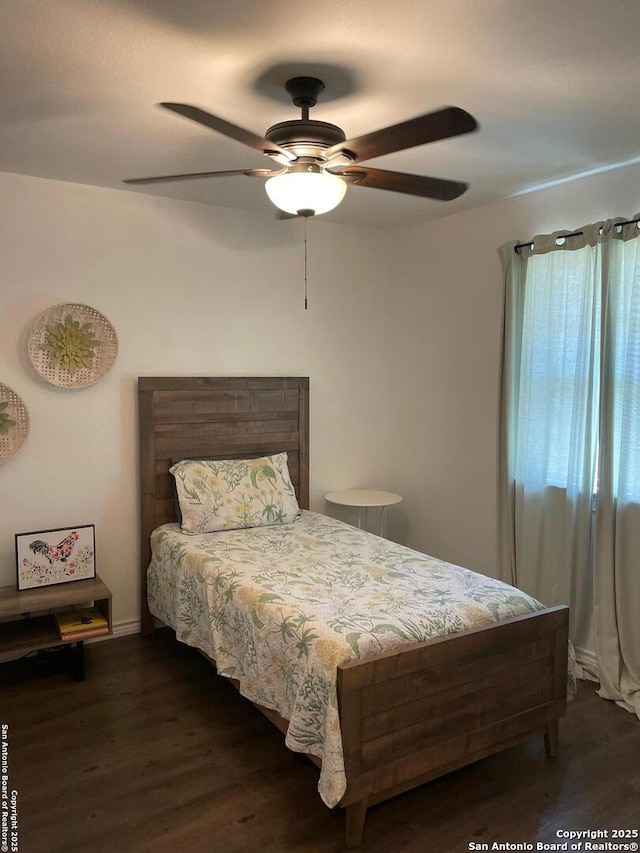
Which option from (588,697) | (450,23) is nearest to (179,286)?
(450,23)

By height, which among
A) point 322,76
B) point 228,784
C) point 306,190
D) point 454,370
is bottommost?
point 228,784

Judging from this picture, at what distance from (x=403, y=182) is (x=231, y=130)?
684 millimetres

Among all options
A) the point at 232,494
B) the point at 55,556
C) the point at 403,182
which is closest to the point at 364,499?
the point at 232,494

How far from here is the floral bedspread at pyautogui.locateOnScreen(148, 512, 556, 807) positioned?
2.15 metres

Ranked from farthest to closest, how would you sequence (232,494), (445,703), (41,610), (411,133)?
1. (232,494)
2. (41,610)
3. (445,703)
4. (411,133)

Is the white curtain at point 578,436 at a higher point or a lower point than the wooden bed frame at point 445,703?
higher

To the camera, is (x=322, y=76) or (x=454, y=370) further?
(x=454, y=370)

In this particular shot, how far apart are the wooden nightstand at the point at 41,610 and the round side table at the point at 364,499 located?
1544mm

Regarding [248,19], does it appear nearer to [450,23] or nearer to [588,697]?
[450,23]

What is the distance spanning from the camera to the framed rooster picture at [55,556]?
3191mm

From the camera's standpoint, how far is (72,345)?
336 cm

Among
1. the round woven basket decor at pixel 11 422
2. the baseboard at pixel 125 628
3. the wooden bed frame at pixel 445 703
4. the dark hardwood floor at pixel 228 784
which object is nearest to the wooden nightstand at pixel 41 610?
the dark hardwood floor at pixel 228 784

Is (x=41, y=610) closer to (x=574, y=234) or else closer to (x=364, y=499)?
(x=364, y=499)

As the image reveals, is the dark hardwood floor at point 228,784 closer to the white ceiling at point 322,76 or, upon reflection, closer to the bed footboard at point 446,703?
the bed footboard at point 446,703
